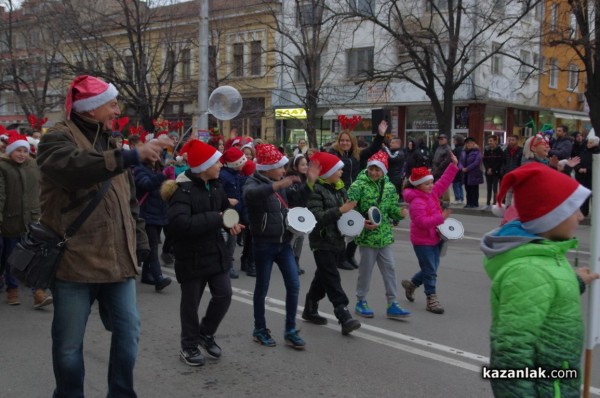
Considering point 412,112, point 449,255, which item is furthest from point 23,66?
point 449,255

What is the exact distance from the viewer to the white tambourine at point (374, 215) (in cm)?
628

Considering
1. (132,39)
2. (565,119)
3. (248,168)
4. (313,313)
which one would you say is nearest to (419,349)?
(313,313)

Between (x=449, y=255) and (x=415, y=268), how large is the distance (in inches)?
52.5

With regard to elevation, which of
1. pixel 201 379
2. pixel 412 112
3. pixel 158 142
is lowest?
pixel 201 379

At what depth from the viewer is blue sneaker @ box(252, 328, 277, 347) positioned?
223 inches

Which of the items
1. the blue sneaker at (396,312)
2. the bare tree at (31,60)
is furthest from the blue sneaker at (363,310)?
the bare tree at (31,60)

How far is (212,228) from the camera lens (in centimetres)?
498

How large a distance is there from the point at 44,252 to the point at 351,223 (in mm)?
3186

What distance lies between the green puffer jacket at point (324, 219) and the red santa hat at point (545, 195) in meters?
3.05

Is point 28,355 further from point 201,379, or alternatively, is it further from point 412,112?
point 412,112

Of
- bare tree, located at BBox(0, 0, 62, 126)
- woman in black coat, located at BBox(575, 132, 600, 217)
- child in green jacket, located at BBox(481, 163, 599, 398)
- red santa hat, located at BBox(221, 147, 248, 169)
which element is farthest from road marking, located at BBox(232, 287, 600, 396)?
bare tree, located at BBox(0, 0, 62, 126)

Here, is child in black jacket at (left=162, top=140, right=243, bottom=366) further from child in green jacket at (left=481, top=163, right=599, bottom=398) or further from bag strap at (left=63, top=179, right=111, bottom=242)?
child in green jacket at (left=481, top=163, right=599, bottom=398)

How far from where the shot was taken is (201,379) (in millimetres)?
4867

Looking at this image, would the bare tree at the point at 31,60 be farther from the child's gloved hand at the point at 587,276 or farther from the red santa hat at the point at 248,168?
the child's gloved hand at the point at 587,276
